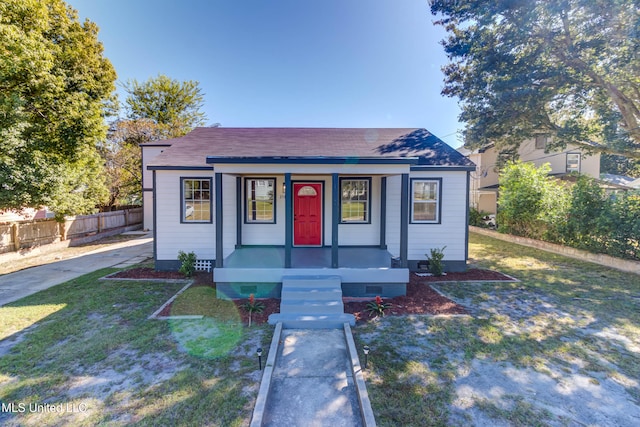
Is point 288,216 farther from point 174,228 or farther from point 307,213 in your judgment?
point 174,228

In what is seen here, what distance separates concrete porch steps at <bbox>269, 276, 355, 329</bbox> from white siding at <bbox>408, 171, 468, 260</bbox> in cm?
363

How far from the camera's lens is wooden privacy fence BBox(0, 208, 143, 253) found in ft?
34.0

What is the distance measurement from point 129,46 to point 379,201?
18.8 m

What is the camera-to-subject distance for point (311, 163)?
658 cm

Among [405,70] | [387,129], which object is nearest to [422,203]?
[387,129]

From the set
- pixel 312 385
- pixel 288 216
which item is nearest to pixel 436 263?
pixel 288 216

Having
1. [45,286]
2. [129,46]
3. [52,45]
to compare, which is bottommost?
[45,286]

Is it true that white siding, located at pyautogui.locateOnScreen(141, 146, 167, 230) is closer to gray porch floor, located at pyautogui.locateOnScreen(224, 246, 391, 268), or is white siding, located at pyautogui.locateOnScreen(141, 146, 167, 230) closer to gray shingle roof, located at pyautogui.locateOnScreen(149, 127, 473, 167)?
gray shingle roof, located at pyautogui.locateOnScreen(149, 127, 473, 167)

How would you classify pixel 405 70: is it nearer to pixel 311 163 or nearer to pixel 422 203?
pixel 422 203

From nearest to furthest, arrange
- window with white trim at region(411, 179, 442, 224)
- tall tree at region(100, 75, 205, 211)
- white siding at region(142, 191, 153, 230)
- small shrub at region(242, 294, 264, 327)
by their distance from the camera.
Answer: small shrub at region(242, 294, 264, 327)
window with white trim at region(411, 179, 442, 224)
white siding at region(142, 191, 153, 230)
tall tree at region(100, 75, 205, 211)

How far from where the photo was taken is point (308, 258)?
299 inches

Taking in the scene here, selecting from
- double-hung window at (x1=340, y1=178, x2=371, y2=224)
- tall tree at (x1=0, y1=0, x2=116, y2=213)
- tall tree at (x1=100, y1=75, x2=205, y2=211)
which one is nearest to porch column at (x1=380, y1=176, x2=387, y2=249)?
double-hung window at (x1=340, y1=178, x2=371, y2=224)

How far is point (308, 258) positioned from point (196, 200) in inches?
162

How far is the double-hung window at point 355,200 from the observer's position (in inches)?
352
